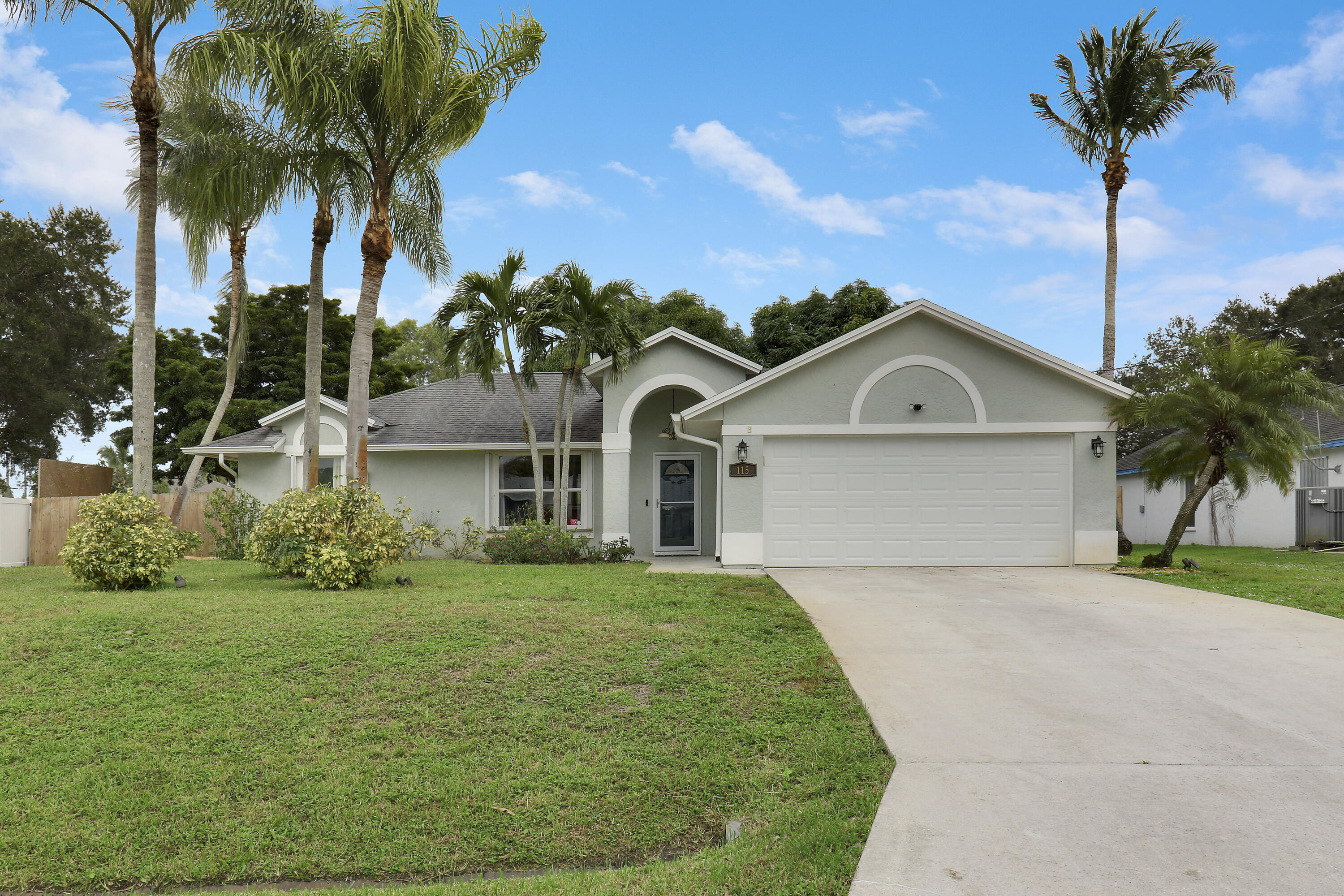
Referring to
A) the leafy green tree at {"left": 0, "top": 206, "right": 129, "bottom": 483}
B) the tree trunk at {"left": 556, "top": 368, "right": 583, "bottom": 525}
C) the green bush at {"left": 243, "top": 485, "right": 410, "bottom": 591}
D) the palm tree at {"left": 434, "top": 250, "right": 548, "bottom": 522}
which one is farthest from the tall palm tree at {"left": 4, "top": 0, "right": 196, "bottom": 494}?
the leafy green tree at {"left": 0, "top": 206, "right": 129, "bottom": 483}

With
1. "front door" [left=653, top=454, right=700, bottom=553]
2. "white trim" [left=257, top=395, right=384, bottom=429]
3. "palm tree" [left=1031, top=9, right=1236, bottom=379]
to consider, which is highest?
"palm tree" [left=1031, top=9, right=1236, bottom=379]

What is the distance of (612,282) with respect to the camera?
47.0 ft

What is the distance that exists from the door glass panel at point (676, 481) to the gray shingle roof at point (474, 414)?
1.56 meters

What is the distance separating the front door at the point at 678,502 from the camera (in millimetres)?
16375

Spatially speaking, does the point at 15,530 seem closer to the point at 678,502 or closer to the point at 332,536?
the point at 332,536

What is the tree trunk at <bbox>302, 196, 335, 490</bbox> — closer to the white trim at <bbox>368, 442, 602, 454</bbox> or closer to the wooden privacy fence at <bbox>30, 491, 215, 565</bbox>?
the white trim at <bbox>368, 442, 602, 454</bbox>

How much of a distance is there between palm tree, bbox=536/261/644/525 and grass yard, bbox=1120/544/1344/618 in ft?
30.3

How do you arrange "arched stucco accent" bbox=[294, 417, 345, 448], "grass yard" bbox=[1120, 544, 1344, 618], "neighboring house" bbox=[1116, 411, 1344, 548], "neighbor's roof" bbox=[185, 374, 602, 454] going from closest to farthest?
1. "grass yard" bbox=[1120, 544, 1344, 618]
2. "neighbor's roof" bbox=[185, 374, 602, 454]
3. "arched stucco accent" bbox=[294, 417, 345, 448]
4. "neighboring house" bbox=[1116, 411, 1344, 548]

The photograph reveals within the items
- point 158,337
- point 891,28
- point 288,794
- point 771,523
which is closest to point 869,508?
point 771,523

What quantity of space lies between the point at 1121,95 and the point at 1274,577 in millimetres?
11377

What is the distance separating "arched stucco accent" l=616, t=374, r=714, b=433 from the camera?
49.9 ft

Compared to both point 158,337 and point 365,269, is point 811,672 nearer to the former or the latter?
point 365,269

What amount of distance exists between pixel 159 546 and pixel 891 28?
557 inches

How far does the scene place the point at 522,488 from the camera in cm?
1642
